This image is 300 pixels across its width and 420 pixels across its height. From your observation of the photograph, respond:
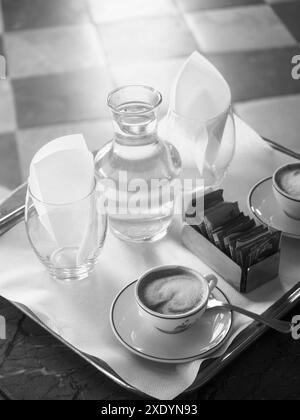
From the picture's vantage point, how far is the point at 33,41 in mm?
A: 2020

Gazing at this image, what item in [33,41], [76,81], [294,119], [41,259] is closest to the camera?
[41,259]

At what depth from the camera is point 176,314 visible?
2.43 feet

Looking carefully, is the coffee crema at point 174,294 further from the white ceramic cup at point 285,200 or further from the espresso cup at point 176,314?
the white ceramic cup at point 285,200

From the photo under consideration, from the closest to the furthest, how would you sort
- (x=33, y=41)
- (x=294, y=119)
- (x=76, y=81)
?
(x=294, y=119) → (x=76, y=81) → (x=33, y=41)

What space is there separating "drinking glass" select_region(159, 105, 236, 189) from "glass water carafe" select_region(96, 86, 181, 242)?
0.06 meters

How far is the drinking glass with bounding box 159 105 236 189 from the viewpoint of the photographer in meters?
0.96

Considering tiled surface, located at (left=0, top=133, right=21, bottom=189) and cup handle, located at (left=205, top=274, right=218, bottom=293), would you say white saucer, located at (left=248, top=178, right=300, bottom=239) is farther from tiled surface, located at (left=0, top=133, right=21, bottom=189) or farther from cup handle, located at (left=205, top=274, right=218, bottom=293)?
tiled surface, located at (left=0, top=133, right=21, bottom=189)

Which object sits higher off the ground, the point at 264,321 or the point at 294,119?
the point at 264,321

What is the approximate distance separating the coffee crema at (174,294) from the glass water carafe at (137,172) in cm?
13

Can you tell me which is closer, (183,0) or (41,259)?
(41,259)

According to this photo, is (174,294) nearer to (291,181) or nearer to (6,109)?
(291,181)

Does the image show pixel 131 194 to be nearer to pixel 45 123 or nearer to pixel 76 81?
pixel 45 123

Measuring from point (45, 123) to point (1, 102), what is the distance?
0.52ft
